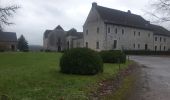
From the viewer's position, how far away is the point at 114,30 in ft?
226

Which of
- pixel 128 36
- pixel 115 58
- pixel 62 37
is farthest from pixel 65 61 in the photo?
pixel 62 37

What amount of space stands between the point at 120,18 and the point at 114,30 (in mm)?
4772

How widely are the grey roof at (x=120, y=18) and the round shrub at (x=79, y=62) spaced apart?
50.0 m

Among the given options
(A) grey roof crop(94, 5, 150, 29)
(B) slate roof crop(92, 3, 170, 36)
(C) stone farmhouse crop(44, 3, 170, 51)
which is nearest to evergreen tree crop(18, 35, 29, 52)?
(C) stone farmhouse crop(44, 3, 170, 51)

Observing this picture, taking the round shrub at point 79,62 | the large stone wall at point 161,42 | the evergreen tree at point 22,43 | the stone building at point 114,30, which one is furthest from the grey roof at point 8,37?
the round shrub at point 79,62

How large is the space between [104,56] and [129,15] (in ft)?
162

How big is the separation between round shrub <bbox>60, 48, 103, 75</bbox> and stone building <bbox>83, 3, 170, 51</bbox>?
1968 inches

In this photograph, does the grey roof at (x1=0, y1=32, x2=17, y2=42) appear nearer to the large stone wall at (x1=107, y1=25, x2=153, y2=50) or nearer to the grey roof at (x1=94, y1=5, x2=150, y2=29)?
the grey roof at (x1=94, y1=5, x2=150, y2=29)

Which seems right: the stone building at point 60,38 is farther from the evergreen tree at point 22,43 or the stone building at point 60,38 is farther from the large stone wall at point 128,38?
the large stone wall at point 128,38

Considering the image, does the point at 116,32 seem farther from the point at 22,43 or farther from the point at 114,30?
the point at 22,43

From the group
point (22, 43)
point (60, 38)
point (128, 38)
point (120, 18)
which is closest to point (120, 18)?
point (120, 18)

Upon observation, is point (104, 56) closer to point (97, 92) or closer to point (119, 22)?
point (97, 92)

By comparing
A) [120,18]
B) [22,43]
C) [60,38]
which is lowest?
[22,43]

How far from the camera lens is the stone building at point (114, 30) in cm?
6756
